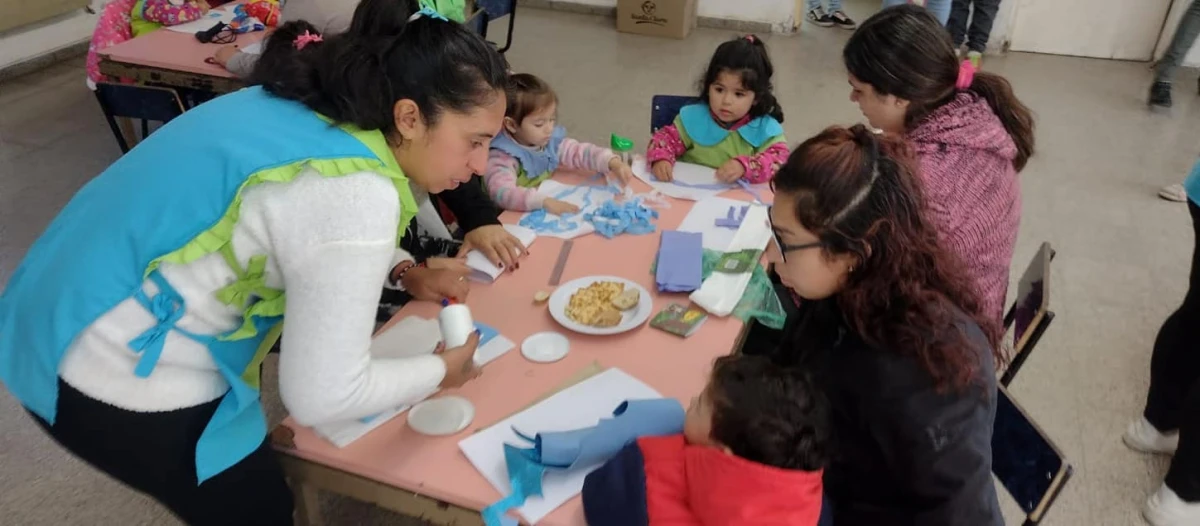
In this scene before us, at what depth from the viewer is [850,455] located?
4.04 ft

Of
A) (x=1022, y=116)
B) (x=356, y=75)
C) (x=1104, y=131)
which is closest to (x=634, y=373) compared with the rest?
(x=356, y=75)

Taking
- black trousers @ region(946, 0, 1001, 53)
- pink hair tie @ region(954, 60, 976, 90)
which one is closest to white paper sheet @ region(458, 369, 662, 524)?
pink hair tie @ region(954, 60, 976, 90)

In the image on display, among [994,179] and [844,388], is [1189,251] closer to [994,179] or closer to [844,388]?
[994,179]

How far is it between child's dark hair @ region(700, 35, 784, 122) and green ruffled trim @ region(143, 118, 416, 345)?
1435 mm

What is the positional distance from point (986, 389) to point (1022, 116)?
866 millimetres

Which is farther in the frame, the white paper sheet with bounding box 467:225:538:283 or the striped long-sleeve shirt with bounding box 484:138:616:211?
the striped long-sleeve shirt with bounding box 484:138:616:211

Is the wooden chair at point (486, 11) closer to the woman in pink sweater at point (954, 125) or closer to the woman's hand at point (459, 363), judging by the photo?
the woman in pink sweater at point (954, 125)

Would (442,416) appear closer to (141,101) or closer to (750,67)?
(750,67)

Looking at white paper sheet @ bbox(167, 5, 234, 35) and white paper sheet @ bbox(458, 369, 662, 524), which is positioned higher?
white paper sheet @ bbox(458, 369, 662, 524)

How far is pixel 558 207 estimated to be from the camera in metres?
1.97

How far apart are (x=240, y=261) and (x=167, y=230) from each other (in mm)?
94

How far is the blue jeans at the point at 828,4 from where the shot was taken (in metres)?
5.82

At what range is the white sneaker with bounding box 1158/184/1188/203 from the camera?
3.51 metres

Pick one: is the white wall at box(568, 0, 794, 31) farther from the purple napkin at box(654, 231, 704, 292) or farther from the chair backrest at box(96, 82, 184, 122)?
the purple napkin at box(654, 231, 704, 292)
